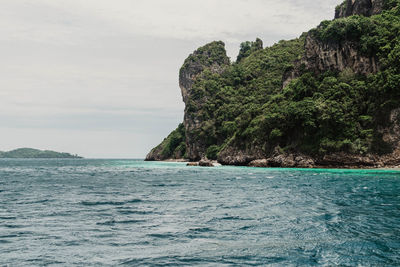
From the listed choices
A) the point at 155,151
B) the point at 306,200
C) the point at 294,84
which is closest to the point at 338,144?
the point at 294,84

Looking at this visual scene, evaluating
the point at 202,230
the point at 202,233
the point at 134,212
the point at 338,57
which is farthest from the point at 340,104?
the point at 202,233

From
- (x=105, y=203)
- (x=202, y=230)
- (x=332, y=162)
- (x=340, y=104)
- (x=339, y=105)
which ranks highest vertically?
(x=340, y=104)

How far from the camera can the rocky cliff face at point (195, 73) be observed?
13812 centimetres

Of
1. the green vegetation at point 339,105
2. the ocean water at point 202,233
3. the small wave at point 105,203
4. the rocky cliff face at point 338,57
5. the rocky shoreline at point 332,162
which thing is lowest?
the small wave at point 105,203

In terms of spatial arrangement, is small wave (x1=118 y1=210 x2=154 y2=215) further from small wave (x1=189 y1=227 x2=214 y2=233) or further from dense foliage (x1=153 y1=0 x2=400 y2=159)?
dense foliage (x1=153 y1=0 x2=400 y2=159)

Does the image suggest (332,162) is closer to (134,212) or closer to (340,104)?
(340,104)

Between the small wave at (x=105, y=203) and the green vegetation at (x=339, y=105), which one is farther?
the green vegetation at (x=339, y=105)

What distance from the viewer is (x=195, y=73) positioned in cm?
16500

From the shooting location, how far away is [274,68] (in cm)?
14138

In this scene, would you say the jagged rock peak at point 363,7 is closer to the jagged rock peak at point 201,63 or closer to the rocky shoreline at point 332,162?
the rocky shoreline at point 332,162

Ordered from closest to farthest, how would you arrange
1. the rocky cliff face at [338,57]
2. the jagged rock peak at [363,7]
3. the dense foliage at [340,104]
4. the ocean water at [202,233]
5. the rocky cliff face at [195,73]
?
the ocean water at [202,233]
the dense foliage at [340,104]
the rocky cliff face at [338,57]
the jagged rock peak at [363,7]
the rocky cliff face at [195,73]

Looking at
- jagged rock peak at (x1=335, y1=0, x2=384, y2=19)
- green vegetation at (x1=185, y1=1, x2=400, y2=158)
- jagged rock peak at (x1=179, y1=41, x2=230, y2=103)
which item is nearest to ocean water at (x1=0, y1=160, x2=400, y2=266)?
green vegetation at (x1=185, y1=1, x2=400, y2=158)

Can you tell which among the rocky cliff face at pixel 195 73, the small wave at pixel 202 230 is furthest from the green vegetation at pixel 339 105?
the small wave at pixel 202 230

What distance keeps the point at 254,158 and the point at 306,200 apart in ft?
218
